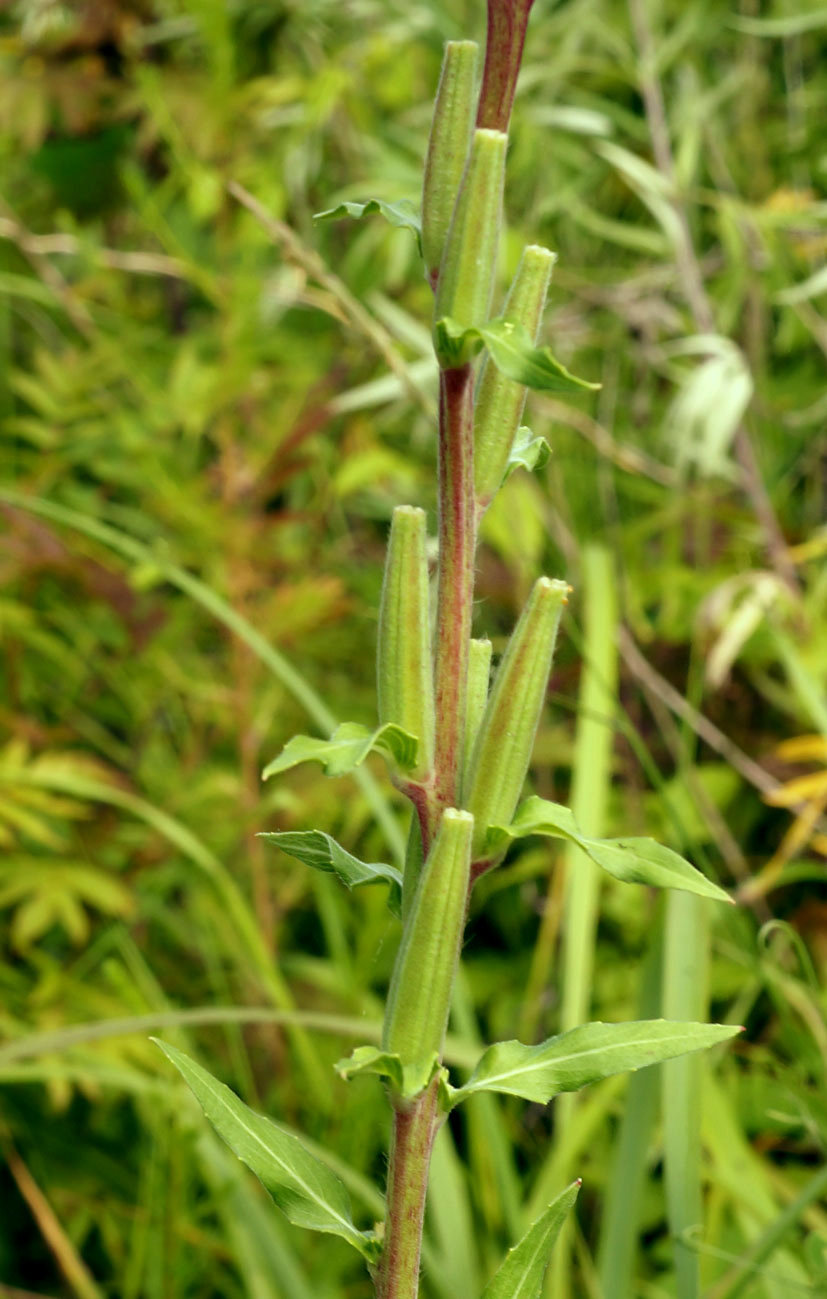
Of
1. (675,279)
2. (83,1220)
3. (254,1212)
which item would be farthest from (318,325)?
(254,1212)

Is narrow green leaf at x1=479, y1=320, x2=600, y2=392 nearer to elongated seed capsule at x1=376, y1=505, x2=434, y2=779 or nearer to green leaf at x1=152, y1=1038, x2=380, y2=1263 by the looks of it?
elongated seed capsule at x1=376, y1=505, x2=434, y2=779

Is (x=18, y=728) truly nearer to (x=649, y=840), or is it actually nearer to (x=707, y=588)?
(x=707, y=588)

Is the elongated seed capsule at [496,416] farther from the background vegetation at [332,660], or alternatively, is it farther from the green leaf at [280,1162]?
the background vegetation at [332,660]

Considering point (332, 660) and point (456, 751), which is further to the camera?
point (332, 660)

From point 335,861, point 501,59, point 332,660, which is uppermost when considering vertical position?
point 501,59

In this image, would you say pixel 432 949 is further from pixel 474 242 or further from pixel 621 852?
pixel 474 242

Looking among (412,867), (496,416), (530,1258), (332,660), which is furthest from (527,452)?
(332,660)

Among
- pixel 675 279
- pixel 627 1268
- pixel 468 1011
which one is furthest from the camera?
pixel 675 279
